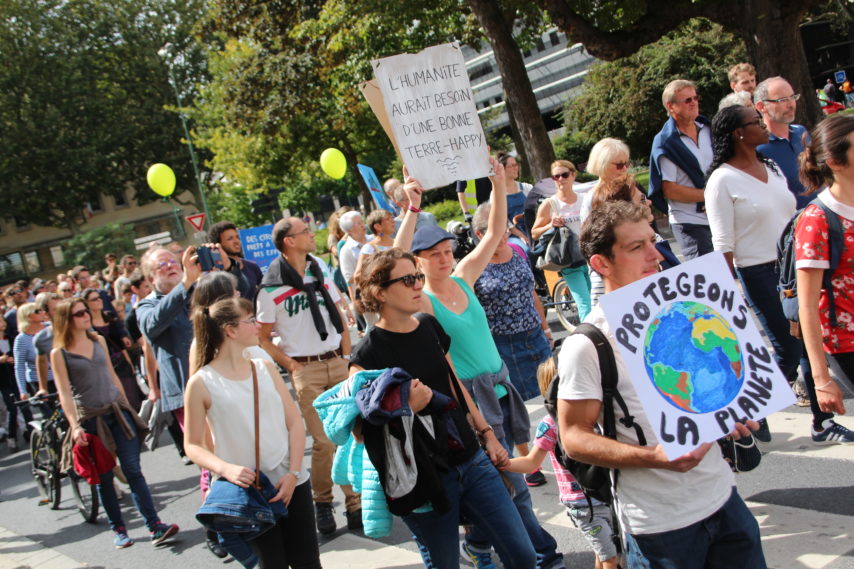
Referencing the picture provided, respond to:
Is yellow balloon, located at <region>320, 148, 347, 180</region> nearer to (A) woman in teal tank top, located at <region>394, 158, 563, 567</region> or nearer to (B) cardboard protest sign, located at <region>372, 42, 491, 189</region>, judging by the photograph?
(B) cardboard protest sign, located at <region>372, 42, 491, 189</region>

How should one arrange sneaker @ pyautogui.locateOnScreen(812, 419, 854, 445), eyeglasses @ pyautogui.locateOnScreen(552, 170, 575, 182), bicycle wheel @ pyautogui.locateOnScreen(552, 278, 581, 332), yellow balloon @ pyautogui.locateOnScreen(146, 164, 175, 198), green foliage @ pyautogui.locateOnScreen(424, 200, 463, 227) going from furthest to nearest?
green foliage @ pyautogui.locateOnScreen(424, 200, 463, 227), yellow balloon @ pyautogui.locateOnScreen(146, 164, 175, 198), bicycle wheel @ pyautogui.locateOnScreen(552, 278, 581, 332), eyeglasses @ pyautogui.locateOnScreen(552, 170, 575, 182), sneaker @ pyautogui.locateOnScreen(812, 419, 854, 445)

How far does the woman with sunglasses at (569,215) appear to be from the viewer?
7.70m

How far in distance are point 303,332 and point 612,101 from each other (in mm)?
22749

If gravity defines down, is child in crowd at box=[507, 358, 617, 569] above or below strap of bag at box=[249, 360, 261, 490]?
below

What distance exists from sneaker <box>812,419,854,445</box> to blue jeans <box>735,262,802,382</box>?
0.40 meters

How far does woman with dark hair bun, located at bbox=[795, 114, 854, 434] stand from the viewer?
11.2 feet

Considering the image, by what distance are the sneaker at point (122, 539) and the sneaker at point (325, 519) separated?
1.67m

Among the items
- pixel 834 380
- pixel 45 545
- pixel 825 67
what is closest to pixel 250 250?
pixel 45 545

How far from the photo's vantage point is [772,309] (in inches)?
196

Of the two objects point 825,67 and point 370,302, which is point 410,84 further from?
point 825,67

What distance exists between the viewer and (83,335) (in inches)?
251

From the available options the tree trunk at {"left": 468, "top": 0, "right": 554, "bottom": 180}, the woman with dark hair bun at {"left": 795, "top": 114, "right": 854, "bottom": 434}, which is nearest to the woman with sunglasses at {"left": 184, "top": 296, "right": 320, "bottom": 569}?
the woman with dark hair bun at {"left": 795, "top": 114, "right": 854, "bottom": 434}

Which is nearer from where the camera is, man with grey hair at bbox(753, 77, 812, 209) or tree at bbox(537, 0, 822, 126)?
man with grey hair at bbox(753, 77, 812, 209)

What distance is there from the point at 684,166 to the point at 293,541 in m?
3.93
